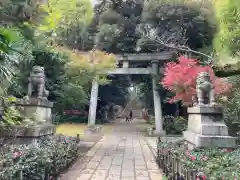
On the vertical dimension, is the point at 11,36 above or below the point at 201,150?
above

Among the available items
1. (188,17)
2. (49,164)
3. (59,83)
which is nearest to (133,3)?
(188,17)

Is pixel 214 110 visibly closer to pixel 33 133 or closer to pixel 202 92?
pixel 202 92

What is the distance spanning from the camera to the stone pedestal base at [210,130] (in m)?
5.22

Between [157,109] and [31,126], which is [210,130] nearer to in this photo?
[31,126]

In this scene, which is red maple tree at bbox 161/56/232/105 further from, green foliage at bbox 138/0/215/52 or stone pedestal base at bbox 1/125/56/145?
green foliage at bbox 138/0/215/52

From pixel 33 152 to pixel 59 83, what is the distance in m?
4.03

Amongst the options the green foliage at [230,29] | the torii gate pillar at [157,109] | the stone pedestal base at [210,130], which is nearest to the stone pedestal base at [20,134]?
the stone pedestal base at [210,130]

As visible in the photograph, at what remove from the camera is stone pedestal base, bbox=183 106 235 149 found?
5.22m

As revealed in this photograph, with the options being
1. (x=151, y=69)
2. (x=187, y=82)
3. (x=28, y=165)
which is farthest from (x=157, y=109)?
(x=28, y=165)

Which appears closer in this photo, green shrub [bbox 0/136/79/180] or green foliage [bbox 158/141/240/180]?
green foliage [bbox 158/141/240/180]

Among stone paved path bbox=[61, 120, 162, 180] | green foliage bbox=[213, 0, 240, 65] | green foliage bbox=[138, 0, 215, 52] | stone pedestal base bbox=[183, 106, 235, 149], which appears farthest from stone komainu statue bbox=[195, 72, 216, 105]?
green foliage bbox=[138, 0, 215, 52]

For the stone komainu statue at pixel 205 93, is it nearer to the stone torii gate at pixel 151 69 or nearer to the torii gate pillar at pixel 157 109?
the stone torii gate at pixel 151 69

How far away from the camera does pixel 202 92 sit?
589cm

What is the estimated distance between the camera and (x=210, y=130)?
536 centimetres
